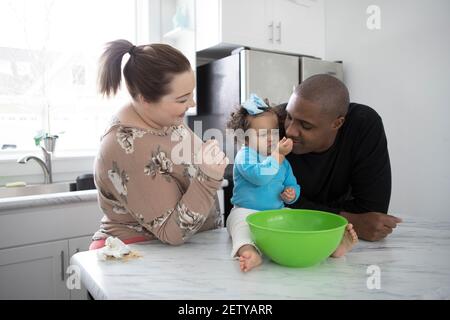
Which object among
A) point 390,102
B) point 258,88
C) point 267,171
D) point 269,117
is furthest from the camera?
point 390,102

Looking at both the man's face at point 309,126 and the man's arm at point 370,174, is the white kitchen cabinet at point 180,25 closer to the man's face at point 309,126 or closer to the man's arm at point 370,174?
the man's face at point 309,126

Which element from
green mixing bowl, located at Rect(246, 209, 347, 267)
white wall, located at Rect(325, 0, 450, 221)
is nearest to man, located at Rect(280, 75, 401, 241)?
green mixing bowl, located at Rect(246, 209, 347, 267)

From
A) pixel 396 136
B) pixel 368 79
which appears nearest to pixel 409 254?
pixel 396 136

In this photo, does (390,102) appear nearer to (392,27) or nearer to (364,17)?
(392,27)

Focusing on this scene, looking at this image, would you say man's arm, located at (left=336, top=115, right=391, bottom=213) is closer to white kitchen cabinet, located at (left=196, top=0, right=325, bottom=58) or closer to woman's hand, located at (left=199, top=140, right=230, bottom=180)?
woman's hand, located at (left=199, top=140, right=230, bottom=180)

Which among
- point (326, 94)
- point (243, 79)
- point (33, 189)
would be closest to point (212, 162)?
point (326, 94)

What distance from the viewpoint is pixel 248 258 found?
74 cm

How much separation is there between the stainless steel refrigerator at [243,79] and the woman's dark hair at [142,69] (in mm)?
1212

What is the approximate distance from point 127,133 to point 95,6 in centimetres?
208

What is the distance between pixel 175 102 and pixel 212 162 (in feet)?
0.78

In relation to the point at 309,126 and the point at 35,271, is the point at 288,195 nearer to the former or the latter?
the point at 309,126

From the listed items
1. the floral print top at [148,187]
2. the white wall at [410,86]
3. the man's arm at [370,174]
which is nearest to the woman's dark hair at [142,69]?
the floral print top at [148,187]

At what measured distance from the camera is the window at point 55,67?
231cm
